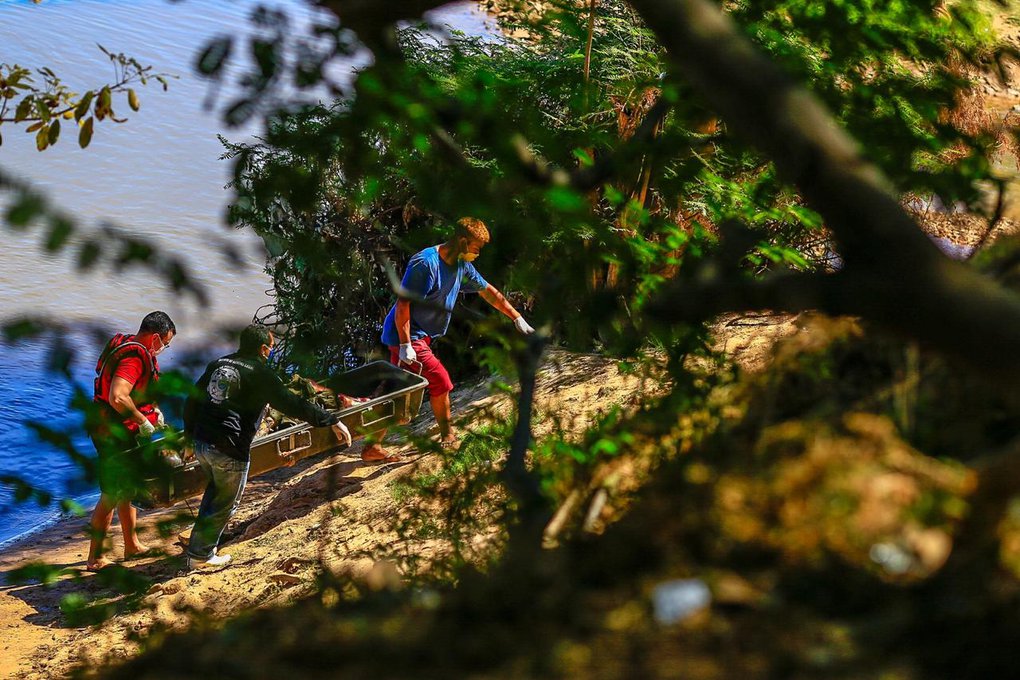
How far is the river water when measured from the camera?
44.1ft

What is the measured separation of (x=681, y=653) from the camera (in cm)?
129

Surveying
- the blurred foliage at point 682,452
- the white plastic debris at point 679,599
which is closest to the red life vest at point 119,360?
the blurred foliage at point 682,452

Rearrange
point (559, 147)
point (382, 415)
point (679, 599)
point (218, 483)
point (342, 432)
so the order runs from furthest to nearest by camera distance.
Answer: point (382, 415)
point (342, 432)
point (218, 483)
point (559, 147)
point (679, 599)

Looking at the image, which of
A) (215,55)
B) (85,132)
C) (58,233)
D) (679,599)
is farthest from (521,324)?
(679,599)

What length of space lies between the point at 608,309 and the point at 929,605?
124 cm

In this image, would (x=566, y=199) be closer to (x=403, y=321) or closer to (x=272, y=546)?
(x=403, y=321)

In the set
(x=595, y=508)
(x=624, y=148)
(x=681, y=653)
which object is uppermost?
(x=624, y=148)

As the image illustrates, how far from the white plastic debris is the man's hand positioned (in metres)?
6.84

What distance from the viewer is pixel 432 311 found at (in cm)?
807

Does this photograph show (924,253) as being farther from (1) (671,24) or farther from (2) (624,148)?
(2) (624,148)

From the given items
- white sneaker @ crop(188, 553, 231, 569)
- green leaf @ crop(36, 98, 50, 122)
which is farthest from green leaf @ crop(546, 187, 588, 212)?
white sneaker @ crop(188, 553, 231, 569)

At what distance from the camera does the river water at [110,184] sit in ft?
44.1

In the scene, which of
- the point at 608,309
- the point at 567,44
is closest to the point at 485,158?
the point at 567,44

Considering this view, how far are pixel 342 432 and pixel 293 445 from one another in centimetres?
44
